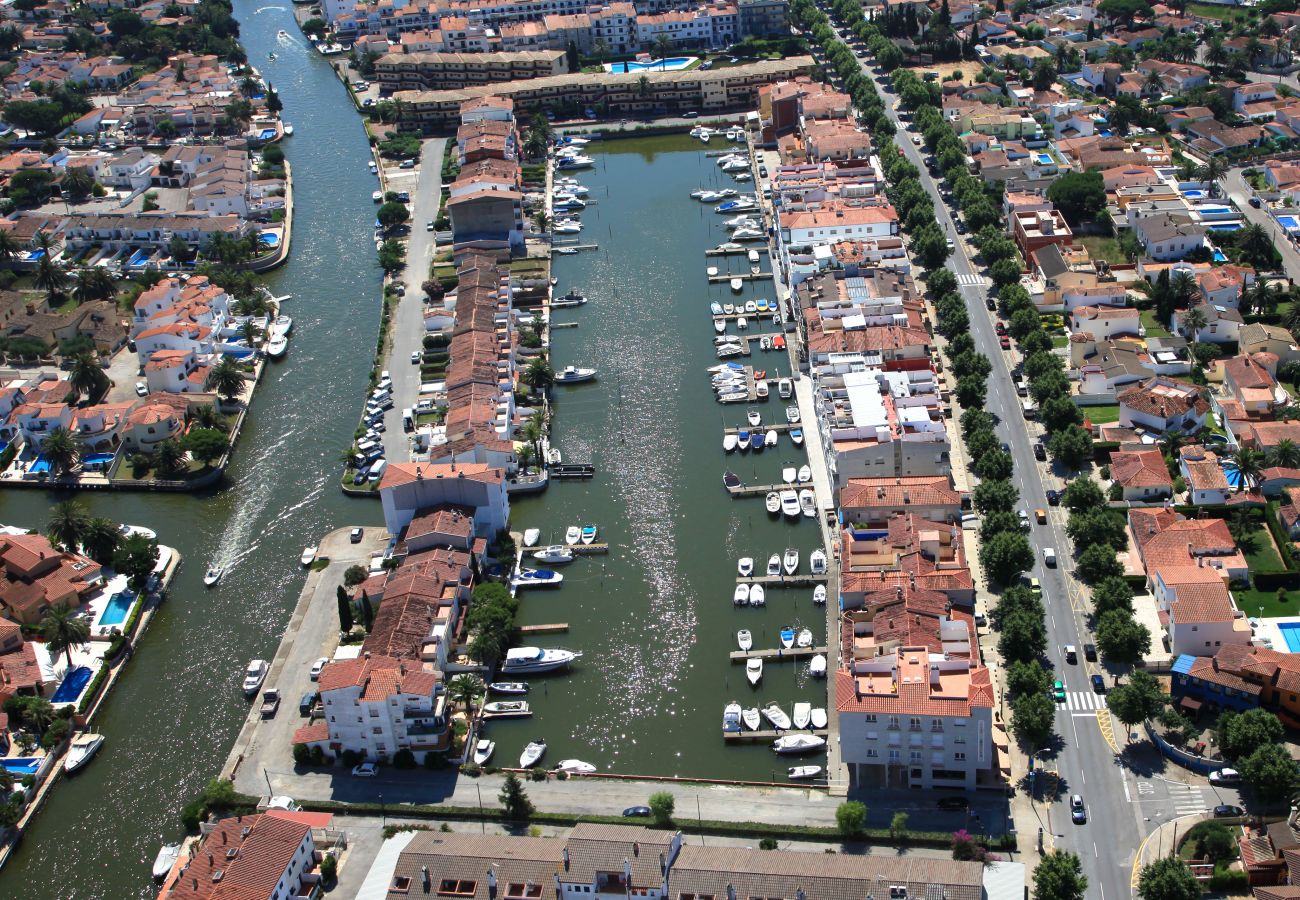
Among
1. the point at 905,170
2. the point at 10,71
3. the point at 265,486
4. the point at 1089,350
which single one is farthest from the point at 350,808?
the point at 10,71

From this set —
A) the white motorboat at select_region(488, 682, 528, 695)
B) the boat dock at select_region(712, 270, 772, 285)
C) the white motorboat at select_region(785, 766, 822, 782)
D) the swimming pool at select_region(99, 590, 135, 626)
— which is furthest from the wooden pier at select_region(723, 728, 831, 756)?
the boat dock at select_region(712, 270, 772, 285)

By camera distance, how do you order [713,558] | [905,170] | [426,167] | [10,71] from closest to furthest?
[713,558] < [905,170] < [426,167] < [10,71]

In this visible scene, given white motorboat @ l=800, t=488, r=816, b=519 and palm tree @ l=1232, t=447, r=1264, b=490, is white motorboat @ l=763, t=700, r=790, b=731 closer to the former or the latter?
white motorboat @ l=800, t=488, r=816, b=519

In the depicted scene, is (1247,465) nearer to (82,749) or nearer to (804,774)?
(804,774)

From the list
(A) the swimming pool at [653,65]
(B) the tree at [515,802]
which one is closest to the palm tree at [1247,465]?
(B) the tree at [515,802]

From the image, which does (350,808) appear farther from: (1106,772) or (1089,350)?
(1089,350)

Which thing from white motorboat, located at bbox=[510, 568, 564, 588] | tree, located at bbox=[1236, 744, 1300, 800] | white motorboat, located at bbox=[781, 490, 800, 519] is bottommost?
white motorboat, located at bbox=[510, 568, 564, 588]

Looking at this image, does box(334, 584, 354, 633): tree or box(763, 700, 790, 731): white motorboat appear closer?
box(763, 700, 790, 731): white motorboat
